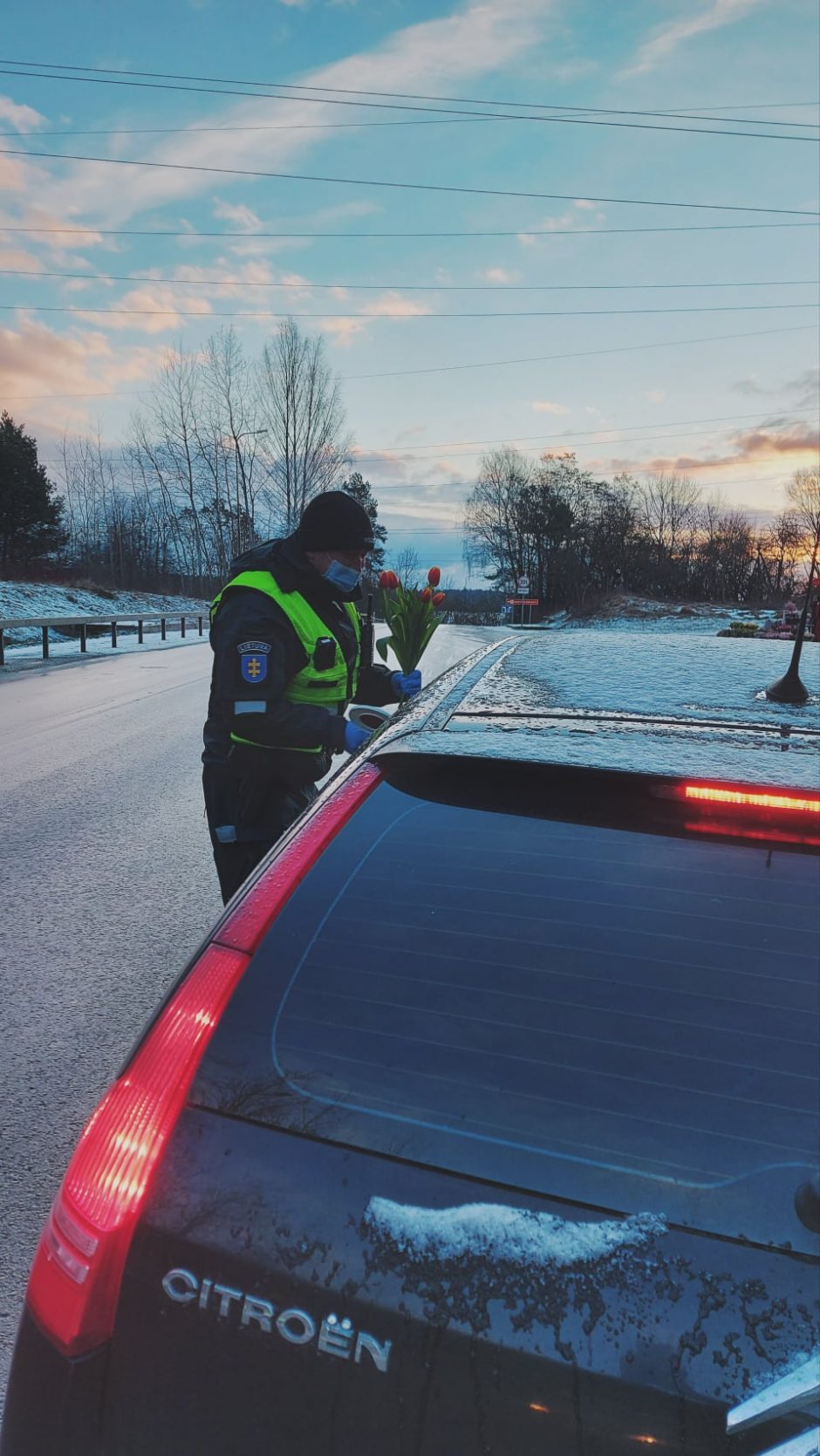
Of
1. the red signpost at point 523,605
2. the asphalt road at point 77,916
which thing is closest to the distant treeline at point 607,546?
the red signpost at point 523,605

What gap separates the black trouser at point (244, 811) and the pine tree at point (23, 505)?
43700 mm

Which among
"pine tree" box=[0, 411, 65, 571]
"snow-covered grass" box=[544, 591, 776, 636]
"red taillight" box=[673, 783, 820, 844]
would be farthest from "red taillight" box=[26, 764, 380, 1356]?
"pine tree" box=[0, 411, 65, 571]

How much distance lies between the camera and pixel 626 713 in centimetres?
188

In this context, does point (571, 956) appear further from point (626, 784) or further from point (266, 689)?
point (266, 689)

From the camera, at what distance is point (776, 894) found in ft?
4.25

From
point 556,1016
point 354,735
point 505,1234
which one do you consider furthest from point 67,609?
point 505,1234

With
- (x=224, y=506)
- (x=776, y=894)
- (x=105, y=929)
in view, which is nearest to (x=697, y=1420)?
(x=776, y=894)

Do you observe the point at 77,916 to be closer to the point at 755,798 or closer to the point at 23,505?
the point at 755,798

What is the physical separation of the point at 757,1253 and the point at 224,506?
57.9 metres

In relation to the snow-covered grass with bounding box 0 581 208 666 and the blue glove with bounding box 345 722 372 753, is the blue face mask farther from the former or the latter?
the snow-covered grass with bounding box 0 581 208 666

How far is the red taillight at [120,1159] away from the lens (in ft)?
3.57

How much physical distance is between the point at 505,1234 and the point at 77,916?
3.93 meters

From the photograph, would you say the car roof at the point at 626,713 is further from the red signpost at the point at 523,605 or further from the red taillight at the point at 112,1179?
the red signpost at the point at 523,605

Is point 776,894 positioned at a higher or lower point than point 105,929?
higher
